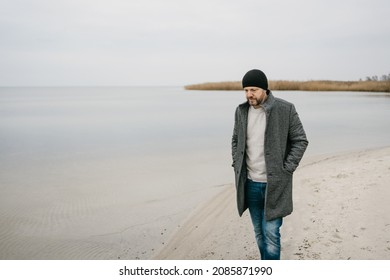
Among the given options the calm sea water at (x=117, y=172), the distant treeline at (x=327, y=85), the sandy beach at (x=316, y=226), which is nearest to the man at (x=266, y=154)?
the sandy beach at (x=316, y=226)

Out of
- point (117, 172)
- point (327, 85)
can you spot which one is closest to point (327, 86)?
point (327, 85)

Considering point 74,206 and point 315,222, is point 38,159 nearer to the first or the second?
point 74,206

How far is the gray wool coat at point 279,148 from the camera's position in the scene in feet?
6.91

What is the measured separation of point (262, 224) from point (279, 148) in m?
0.51

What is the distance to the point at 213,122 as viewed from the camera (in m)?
12.8

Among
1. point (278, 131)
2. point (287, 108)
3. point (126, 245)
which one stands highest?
point (287, 108)

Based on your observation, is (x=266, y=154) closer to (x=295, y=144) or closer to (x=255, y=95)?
(x=295, y=144)

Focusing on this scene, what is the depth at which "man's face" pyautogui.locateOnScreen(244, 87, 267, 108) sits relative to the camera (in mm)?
2076

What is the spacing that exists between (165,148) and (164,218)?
14.5 feet

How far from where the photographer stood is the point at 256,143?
2.18 m

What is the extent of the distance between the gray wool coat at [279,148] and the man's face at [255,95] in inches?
1.7

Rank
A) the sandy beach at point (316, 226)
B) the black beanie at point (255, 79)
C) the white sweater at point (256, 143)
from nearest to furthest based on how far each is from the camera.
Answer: the black beanie at point (255, 79), the white sweater at point (256, 143), the sandy beach at point (316, 226)

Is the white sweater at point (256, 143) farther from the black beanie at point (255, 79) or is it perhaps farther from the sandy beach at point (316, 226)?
the sandy beach at point (316, 226)
